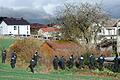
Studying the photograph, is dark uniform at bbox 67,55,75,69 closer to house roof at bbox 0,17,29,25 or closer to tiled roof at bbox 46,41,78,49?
tiled roof at bbox 46,41,78,49

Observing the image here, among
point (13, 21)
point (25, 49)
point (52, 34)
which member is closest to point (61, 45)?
point (25, 49)

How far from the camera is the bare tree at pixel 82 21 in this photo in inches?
2960

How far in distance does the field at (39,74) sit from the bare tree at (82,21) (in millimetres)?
10943

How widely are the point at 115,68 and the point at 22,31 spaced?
280 feet

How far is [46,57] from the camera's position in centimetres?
5375

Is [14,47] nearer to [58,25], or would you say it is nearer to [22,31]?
[58,25]

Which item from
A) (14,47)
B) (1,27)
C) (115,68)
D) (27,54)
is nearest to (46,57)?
(27,54)

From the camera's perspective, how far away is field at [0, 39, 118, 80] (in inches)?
1312

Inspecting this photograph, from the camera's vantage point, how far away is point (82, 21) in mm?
75375

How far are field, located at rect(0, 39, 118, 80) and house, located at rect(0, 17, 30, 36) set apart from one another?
47.1m

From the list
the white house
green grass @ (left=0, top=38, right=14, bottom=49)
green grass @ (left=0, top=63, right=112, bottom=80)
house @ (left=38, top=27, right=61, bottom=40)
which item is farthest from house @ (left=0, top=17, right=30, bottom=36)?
green grass @ (left=0, top=63, right=112, bottom=80)

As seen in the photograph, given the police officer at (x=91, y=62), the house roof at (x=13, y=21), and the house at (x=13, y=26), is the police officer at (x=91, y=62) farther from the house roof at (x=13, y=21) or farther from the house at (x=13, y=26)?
the house roof at (x=13, y=21)

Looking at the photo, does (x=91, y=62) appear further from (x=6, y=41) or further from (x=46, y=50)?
(x=6, y=41)

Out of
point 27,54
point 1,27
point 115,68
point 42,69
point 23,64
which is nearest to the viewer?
point 115,68
